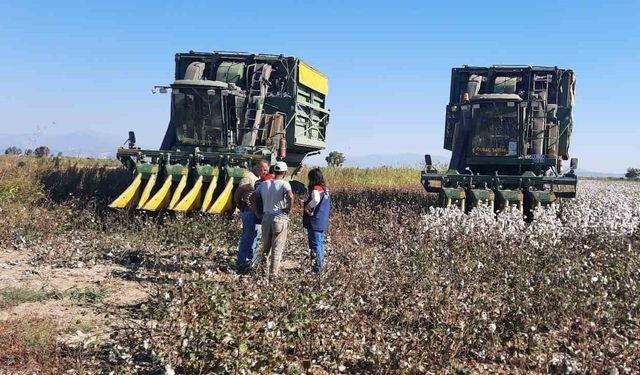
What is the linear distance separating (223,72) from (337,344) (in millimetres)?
10410

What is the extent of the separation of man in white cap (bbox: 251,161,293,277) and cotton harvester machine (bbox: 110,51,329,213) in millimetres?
3637

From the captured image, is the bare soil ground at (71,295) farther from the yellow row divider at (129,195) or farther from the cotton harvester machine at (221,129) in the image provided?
the cotton harvester machine at (221,129)

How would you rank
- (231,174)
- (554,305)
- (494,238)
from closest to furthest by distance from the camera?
(554,305) < (494,238) < (231,174)

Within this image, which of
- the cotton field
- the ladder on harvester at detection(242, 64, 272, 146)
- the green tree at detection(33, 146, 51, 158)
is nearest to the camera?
the cotton field

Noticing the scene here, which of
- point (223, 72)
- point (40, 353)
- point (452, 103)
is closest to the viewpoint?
point (40, 353)

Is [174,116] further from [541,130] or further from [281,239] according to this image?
[541,130]

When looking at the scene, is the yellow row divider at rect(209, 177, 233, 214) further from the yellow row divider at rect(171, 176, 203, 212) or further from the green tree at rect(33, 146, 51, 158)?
the green tree at rect(33, 146, 51, 158)

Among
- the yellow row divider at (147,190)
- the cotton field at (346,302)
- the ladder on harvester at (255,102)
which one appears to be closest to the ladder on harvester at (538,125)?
the cotton field at (346,302)

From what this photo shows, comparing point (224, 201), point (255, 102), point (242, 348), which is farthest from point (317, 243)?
point (255, 102)

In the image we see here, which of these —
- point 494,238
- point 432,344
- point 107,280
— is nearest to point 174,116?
point 107,280

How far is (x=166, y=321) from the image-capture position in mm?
4723

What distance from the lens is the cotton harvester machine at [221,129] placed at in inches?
443

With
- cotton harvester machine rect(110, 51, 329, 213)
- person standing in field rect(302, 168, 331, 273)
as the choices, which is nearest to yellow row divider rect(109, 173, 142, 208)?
cotton harvester machine rect(110, 51, 329, 213)

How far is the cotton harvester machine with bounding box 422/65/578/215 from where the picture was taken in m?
12.6
